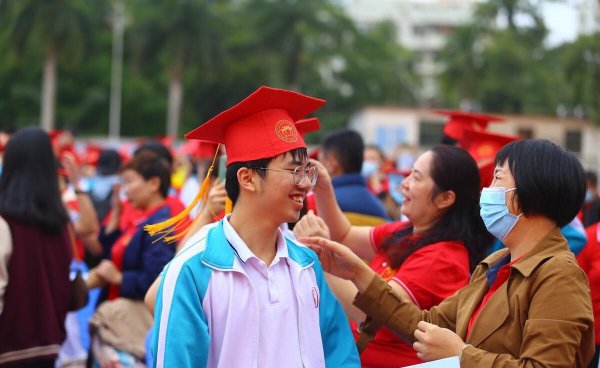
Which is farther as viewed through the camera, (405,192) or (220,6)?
(220,6)

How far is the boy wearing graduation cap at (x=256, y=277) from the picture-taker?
254cm

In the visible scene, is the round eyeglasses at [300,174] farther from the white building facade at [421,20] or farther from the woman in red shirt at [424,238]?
the white building facade at [421,20]

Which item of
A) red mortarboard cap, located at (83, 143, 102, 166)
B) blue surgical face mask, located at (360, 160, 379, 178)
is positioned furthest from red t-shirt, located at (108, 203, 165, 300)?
red mortarboard cap, located at (83, 143, 102, 166)

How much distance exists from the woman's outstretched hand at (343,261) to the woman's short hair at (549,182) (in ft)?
2.26

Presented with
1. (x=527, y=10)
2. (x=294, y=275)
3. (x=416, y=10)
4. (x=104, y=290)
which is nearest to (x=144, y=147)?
(x=104, y=290)

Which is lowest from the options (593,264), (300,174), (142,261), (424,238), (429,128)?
(142,261)

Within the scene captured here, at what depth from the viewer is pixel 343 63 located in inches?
2028

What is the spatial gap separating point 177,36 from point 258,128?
38149 mm

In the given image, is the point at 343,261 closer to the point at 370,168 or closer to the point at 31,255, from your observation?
the point at 31,255

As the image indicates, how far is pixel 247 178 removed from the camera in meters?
2.78

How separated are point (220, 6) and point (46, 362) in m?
45.4

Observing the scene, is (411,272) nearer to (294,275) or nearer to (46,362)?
(294,275)

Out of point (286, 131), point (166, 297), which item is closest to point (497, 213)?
point (286, 131)

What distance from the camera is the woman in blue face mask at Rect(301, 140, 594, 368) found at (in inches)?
97.0
